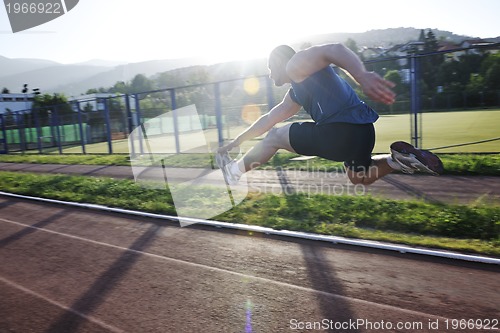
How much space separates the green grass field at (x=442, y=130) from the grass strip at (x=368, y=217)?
555 cm

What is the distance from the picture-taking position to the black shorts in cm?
381

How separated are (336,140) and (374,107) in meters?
9.74

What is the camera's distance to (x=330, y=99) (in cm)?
377

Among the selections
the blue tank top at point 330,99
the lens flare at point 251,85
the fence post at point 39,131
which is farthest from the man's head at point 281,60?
the fence post at point 39,131

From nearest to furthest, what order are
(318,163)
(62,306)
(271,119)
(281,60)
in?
(62,306) → (281,60) → (271,119) → (318,163)

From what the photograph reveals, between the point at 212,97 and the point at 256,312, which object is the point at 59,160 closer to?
the point at 212,97

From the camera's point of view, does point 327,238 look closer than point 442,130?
Yes

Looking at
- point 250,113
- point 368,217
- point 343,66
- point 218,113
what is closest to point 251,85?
point 250,113

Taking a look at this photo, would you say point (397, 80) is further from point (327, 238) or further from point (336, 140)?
point (336, 140)

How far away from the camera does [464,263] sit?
388 cm

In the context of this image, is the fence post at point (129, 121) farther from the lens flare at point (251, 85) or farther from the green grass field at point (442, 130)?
the lens flare at point (251, 85)

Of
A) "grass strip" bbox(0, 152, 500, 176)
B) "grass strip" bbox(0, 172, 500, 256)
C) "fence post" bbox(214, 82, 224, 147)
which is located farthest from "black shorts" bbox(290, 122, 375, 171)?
"fence post" bbox(214, 82, 224, 147)

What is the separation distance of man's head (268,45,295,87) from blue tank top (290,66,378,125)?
0.51 ft

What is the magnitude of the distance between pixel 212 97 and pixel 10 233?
27.2 feet
